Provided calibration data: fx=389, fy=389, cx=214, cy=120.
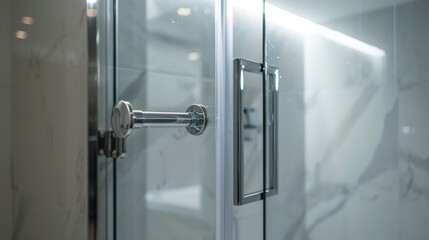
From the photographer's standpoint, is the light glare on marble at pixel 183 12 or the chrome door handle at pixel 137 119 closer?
the chrome door handle at pixel 137 119

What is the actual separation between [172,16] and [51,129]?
54 centimetres

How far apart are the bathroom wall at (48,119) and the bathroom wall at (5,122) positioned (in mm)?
19

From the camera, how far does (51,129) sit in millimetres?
1241

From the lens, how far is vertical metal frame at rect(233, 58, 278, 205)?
104 centimetres

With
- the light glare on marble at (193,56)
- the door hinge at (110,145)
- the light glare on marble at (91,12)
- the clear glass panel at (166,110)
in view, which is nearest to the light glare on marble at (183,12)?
the clear glass panel at (166,110)

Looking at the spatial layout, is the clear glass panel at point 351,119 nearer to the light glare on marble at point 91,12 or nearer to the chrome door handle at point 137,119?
the chrome door handle at point 137,119

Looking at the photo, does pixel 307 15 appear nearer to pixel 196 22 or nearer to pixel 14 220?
pixel 196 22

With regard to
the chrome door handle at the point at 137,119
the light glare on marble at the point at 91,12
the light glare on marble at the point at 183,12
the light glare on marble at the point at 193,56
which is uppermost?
the light glare on marble at the point at 183,12

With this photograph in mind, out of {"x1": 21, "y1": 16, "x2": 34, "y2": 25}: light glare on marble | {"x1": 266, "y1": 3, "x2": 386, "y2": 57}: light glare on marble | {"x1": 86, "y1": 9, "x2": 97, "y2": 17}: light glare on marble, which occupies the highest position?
{"x1": 21, "y1": 16, "x2": 34, "y2": 25}: light glare on marble

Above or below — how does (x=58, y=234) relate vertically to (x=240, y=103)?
below

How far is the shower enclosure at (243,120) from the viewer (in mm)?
943

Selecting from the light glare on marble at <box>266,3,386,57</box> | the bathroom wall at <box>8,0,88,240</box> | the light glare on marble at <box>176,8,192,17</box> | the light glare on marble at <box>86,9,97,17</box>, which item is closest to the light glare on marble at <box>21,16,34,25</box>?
the bathroom wall at <box>8,0,88,240</box>

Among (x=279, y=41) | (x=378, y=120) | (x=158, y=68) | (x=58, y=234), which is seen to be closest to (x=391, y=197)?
(x=378, y=120)

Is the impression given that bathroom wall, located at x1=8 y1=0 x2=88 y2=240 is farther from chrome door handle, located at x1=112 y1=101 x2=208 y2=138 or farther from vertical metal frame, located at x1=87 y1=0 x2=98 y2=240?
chrome door handle, located at x1=112 y1=101 x2=208 y2=138
